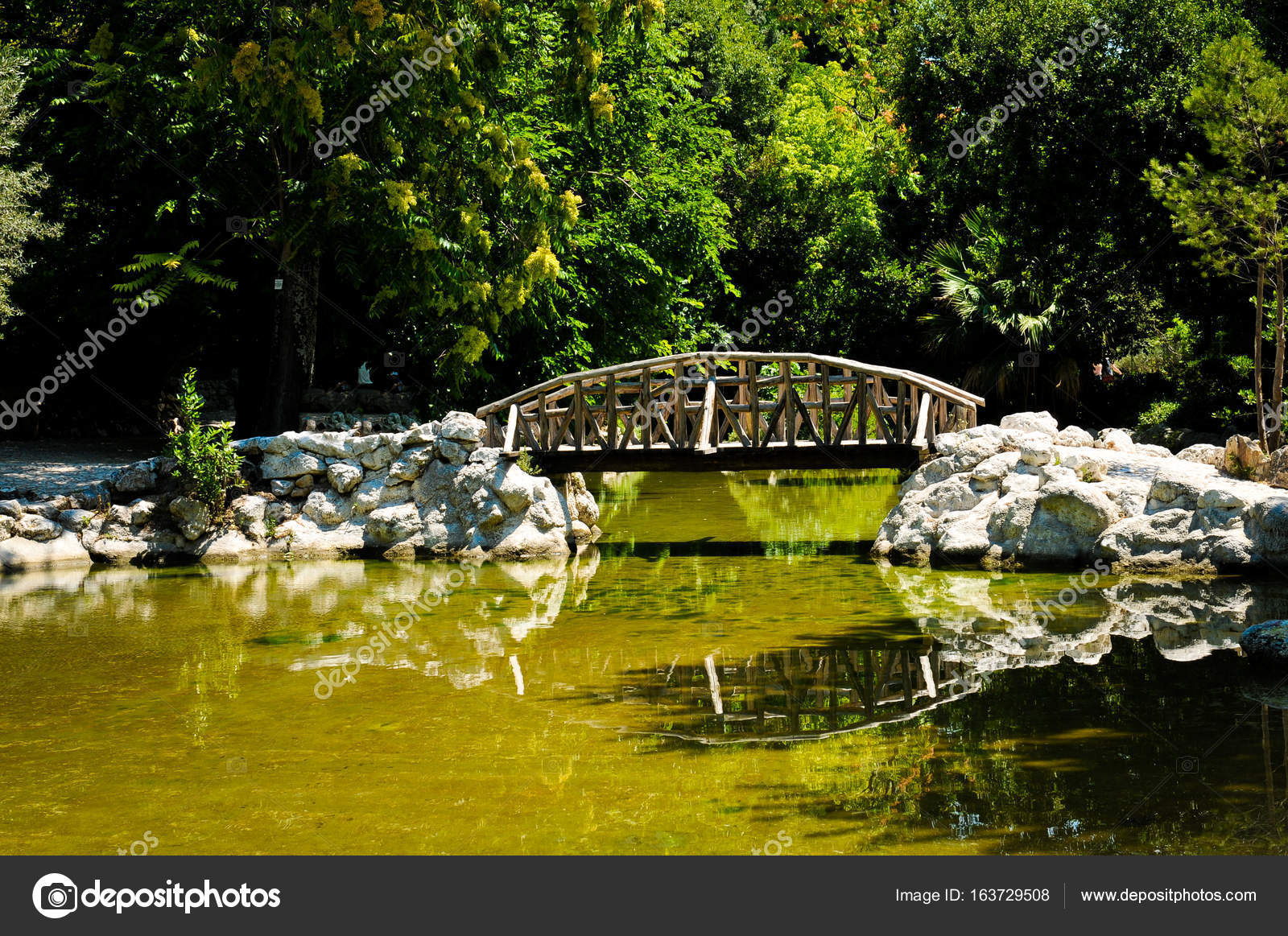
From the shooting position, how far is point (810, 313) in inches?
1161

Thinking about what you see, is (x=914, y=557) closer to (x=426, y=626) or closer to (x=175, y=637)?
(x=426, y=626)

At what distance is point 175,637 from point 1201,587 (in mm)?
9256

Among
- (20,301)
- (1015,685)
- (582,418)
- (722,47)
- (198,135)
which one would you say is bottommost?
(1015,685)

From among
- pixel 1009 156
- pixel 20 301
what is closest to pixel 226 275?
pixel 20 301

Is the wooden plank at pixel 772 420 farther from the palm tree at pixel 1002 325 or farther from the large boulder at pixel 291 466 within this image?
the palm tree at pixel 1002 325

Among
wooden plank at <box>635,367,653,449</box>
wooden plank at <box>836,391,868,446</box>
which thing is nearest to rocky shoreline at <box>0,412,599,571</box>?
wooden plank at <box>635,367,653,449</box>

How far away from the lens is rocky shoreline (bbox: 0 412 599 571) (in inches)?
569

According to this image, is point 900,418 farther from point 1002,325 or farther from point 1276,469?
point 1002,325

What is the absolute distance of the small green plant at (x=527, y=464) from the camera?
15.2 meters

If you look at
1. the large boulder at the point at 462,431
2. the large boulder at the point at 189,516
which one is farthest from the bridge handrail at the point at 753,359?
the large boulder at the point at 189,516

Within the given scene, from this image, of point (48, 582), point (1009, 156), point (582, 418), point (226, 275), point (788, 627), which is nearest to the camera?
point (788, 627)

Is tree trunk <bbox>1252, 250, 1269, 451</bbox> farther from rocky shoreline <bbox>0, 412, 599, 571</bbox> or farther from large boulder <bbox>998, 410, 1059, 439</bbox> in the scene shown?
rocky shoreline <bbox>0, 412, 599, 571</bbox>
